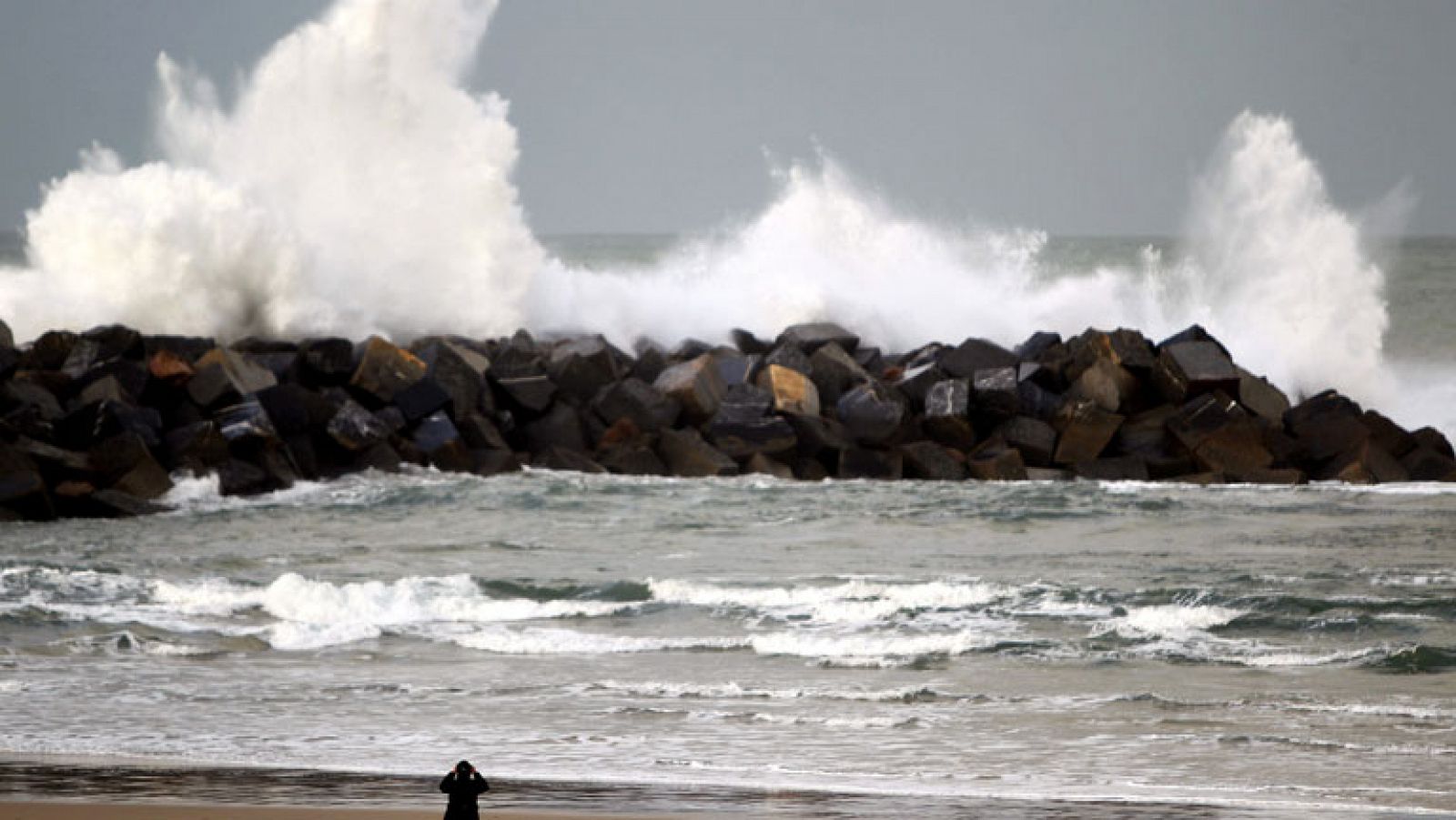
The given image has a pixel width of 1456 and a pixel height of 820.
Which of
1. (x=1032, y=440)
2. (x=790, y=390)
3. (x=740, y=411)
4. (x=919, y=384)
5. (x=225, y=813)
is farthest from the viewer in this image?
(x=919, y=384)

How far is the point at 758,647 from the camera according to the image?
32.9 feet

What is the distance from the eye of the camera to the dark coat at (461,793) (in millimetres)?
4715

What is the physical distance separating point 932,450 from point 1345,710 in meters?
8.93

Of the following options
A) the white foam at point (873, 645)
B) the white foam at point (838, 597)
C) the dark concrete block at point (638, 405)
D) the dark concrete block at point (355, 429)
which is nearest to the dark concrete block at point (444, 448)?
the dark concrete block at point (355, 429)

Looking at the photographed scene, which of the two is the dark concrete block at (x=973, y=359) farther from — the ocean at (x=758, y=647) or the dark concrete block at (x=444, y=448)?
the dark concrete block at (x=444, y=448)

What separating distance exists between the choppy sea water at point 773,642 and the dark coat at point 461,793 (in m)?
2.08

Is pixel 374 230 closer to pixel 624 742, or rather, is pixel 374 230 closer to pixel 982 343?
pixel 982 343

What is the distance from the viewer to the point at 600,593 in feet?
38.2

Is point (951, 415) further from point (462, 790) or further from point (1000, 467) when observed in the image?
point (462, 790)

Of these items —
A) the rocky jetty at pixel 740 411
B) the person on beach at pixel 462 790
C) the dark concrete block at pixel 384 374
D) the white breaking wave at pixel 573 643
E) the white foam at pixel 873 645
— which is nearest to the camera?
the person on beach at pixel 462 790

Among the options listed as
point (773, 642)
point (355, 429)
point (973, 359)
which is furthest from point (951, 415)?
point (773, 642)

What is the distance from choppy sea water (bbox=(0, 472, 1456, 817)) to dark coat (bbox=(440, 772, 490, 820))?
208cm

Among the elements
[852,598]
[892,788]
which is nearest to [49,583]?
[852,598]

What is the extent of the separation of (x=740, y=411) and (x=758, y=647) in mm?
7663
